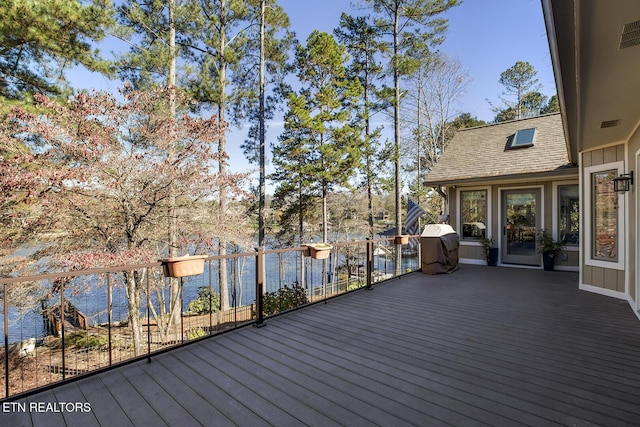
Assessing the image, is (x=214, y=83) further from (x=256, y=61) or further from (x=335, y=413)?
(x=335, y=413)

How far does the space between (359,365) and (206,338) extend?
5.25 feet

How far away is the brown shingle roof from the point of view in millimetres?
6586

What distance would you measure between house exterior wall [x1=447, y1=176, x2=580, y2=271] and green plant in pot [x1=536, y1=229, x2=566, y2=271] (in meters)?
0.15

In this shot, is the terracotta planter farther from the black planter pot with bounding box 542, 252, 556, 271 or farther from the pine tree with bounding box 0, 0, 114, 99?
the pine tree with bounding box 0, 0, 114, 99

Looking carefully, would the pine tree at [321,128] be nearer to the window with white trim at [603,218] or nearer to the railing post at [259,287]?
the window with white trim at [603,218]

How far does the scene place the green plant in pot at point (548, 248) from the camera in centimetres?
639

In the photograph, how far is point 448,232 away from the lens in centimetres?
637

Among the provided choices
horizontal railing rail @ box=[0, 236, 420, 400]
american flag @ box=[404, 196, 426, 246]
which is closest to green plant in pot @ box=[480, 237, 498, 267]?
horizontal railing rail @ box=[0, 236, 420, 400]

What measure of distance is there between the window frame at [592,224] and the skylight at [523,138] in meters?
2.62

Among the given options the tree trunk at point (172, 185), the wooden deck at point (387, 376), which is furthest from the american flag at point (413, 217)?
the tree trunk at point (172, 185)

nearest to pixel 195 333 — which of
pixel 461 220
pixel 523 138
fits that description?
pixel 461 220

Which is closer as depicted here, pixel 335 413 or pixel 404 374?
pixel 335 413

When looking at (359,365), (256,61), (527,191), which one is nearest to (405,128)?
(256,61)

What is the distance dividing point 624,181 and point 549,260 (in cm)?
289
